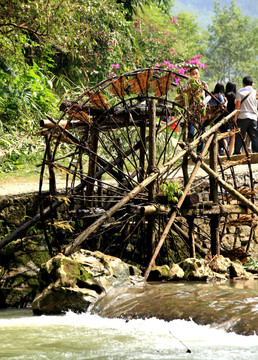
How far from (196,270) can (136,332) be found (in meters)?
2.56

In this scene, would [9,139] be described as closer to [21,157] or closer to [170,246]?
[21,157]

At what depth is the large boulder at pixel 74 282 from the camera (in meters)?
6.43

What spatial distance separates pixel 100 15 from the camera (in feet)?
48.4

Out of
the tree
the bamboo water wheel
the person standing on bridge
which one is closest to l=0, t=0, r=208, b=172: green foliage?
the bamboo water wheel

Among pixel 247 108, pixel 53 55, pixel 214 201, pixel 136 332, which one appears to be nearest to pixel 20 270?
pixel 214 201

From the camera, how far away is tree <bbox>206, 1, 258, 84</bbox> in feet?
159

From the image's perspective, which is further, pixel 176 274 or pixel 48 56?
pixel 48 56

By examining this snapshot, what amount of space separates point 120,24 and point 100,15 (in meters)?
0.90

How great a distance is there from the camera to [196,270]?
24.8 feet

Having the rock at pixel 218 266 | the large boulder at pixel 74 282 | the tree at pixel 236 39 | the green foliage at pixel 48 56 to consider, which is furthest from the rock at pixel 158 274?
the tree at pixel 236 39

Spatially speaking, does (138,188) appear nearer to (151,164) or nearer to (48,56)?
(151,164)

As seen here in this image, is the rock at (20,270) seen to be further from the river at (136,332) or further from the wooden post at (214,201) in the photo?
the wooden post at (214,201)

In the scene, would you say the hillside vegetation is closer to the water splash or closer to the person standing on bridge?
the person standing on bridge

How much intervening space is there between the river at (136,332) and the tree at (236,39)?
4411 centimetres
